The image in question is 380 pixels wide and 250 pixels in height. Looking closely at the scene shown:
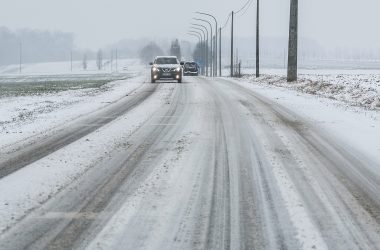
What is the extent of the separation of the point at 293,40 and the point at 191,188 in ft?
81.1

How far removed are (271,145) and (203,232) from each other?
423 cm

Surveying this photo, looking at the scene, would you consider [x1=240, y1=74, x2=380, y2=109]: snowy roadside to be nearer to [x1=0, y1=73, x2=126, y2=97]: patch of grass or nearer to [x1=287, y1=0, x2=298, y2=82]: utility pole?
[x1=287, y1=0, x2=298, y2=82]: utility pole

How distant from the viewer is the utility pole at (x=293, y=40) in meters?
29.0

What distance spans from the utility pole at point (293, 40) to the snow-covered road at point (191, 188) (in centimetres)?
1893

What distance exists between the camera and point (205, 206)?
4852mm

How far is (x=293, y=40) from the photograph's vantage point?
1143 inches

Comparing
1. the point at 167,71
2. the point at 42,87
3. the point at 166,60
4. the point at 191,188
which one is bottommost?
the point at 191,188

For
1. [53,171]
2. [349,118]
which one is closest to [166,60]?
[349,118]

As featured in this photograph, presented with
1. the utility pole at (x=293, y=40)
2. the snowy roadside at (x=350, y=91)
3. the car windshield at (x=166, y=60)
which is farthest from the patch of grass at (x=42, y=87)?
the snowy roadside at (x=350, y=91)

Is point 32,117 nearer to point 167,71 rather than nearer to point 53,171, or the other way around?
point 53,171

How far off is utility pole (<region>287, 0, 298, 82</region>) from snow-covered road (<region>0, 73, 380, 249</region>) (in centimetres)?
1893

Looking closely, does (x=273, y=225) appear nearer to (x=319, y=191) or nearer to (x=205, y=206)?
(x=205, y=206)

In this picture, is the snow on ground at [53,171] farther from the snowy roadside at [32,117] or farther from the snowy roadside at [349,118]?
the snowy roadside at [349,118]

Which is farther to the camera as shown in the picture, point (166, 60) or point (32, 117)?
point (166, 60)
